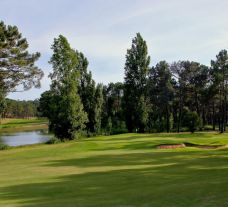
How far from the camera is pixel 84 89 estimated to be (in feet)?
230

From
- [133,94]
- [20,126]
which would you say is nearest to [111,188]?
[133,94]

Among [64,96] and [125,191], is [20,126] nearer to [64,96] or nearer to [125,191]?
[64,96]

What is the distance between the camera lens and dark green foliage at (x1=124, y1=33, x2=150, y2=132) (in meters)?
72.4

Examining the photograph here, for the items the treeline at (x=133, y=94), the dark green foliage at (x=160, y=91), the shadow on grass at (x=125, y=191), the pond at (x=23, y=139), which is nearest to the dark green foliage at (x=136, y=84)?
the treeline at (x=133, y=94)

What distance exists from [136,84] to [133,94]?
2.09 m

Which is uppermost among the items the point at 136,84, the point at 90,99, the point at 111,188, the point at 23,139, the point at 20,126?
the point at 136,84

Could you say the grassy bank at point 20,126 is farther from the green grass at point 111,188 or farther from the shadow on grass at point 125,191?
the shadow on grass at point 125,191

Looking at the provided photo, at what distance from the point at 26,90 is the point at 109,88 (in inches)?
2955

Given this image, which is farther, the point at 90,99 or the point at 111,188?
the point at 90,99

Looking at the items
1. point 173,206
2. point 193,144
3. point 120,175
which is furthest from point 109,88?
point 173,206

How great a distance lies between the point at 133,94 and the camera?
242 ft

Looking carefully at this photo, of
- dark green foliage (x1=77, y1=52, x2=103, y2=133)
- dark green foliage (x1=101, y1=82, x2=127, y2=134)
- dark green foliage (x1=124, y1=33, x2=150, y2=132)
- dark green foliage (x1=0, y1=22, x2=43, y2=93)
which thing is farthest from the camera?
dark green foliage (x1=101, y1=82, x2=127, y2=134)

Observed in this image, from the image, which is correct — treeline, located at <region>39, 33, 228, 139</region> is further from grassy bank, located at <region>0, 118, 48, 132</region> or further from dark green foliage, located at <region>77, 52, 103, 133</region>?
grassy bank, located at <region>0, 118, 48, 132</region>

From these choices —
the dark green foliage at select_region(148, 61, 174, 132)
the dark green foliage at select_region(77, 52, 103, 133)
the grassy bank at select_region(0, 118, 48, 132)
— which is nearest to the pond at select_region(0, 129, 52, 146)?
the dark green foliage at select_region(77, 52, 103, 133)
